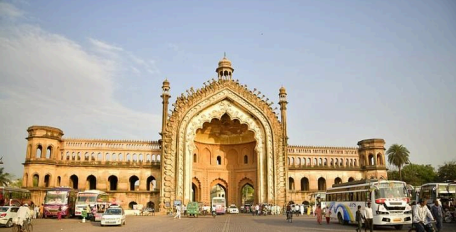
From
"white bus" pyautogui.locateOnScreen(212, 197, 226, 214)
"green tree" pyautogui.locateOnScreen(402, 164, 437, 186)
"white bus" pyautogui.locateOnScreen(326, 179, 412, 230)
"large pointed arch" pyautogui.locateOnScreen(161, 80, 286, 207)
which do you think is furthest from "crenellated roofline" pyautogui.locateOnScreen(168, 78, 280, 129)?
"green tree" pyautogui.locateOnScreen(402, 164, 437, 186)

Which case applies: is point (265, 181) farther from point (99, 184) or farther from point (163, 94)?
point (99, 184)

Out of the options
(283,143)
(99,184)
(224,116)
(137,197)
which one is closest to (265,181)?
(283,143)

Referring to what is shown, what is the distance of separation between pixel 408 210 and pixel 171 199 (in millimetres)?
31294

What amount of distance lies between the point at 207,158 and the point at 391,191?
35.8 m

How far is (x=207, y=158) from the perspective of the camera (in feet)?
194

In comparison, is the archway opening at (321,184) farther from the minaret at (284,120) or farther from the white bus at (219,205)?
the white bus at (219,205)

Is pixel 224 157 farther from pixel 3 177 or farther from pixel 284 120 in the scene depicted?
pixel 3 177

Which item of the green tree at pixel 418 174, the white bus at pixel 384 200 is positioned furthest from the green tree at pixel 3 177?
the green tree at pixel 418 174

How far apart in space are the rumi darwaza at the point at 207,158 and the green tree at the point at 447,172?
26.1 metres

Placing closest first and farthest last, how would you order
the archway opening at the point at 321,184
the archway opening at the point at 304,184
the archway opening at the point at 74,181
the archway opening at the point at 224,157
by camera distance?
the archway opening at the point at 74,181, the archway opening at the point at 224,157, the archway opening at the point at 321,184, the archway opening at the point at 304,184

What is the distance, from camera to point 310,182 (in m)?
56.4

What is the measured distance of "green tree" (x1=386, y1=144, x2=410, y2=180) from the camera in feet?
224

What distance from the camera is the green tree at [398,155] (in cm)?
6825

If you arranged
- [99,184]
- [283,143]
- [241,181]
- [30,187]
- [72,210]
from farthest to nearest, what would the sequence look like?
[241,181] < [283,143] < [99,184] < [30,187] < [72,210]
